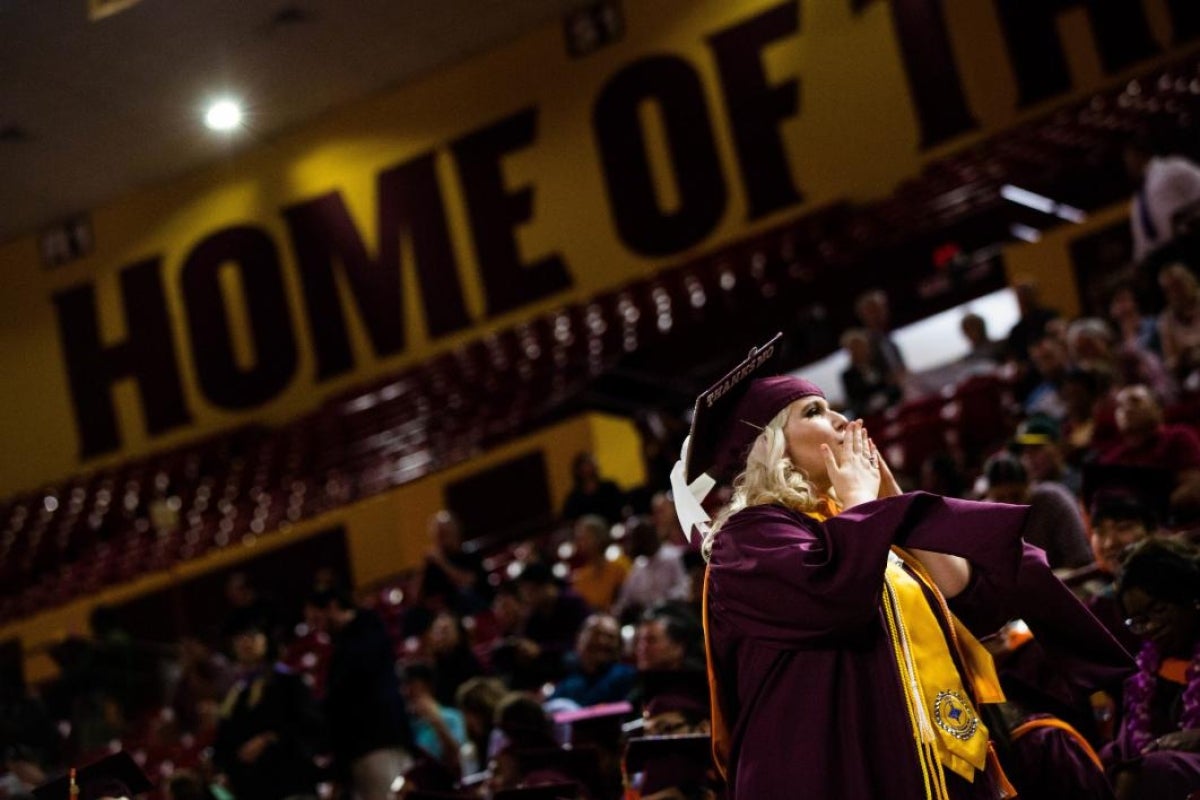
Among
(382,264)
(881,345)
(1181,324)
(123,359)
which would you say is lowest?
(1181,324)

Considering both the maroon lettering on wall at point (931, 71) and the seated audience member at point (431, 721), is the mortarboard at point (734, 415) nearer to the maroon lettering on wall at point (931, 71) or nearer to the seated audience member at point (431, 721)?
the seated audience member at point (431, 721)

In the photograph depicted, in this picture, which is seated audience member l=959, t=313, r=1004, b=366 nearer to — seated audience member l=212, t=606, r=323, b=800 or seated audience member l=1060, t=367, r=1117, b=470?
seated audience member l=1060, t=367, r=1117, b=470

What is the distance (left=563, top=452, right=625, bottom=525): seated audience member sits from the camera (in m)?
10.5

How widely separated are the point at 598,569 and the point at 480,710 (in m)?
2.51

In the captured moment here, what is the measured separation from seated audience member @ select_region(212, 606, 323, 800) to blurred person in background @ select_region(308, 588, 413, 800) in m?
0.12

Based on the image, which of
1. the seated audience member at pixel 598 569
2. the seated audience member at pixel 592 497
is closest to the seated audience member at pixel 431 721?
Result: the seated audience member at pixel 598 569

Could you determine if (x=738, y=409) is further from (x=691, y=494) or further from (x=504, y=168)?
(x=504, y=168)

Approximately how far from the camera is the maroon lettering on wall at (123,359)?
19094 millimetres

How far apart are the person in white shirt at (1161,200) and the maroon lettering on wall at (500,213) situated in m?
8.16

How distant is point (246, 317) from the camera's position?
62.1 ft

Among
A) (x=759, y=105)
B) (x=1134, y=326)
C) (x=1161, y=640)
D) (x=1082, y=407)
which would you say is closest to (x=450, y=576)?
(x=1082, y=407)

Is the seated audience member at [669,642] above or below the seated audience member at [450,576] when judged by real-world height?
below

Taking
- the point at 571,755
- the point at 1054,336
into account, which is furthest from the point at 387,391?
the point at 571,755

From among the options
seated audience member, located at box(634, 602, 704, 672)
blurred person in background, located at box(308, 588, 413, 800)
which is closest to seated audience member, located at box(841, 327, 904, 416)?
blurred person in background, located at box(308, 588, 413, 800)
